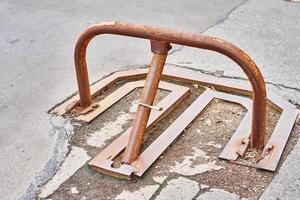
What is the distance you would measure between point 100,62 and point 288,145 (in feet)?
5.70

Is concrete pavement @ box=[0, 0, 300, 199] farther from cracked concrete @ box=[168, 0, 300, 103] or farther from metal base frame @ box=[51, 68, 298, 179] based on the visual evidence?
metal base frame @ box=[51, 68, 298, 179]

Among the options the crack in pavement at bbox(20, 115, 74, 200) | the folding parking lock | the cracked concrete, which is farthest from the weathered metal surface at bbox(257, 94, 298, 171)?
the crack in pavement at bbox(20, 115, 74, 200)

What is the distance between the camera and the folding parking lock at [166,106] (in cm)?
248

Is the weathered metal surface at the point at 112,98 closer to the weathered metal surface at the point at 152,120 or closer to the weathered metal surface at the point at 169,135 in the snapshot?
the weathered metal surface at the point at 152,120

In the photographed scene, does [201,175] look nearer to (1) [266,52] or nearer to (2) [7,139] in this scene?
(2) [7,139]

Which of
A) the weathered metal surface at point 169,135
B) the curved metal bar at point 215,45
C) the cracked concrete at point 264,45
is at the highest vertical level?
the curved metal bar at point 215,45

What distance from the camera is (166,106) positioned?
3154 mm

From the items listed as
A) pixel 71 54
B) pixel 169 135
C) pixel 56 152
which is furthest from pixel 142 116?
pixel 71 54

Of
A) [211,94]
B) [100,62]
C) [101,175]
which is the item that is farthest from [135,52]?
[101,175]

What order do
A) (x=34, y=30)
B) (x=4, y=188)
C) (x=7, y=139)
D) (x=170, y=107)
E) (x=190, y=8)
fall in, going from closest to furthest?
(x=4, y=188)
(x=7, y=139)
(x=170, y=107)
(x=34, y=30)
(x=190, y=8)

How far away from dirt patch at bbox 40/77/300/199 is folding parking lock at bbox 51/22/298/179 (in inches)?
1.7

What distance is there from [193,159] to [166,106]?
0.55m

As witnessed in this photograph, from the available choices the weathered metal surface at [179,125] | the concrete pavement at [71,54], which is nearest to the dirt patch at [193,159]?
the weathered metal surface at [179,125]

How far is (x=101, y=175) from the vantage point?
2.60 metres
